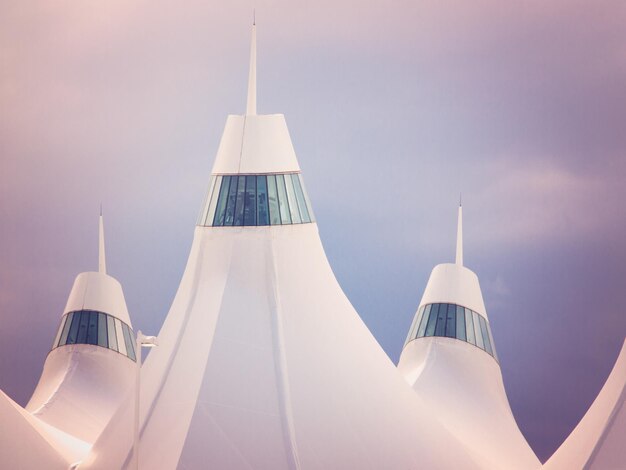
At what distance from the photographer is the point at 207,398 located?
66.6 ft

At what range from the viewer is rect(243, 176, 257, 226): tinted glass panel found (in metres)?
21.5

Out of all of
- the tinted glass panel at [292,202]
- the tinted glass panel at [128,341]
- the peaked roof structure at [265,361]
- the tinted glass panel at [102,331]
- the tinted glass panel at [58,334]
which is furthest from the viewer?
the tinted glass panel at [128,341]

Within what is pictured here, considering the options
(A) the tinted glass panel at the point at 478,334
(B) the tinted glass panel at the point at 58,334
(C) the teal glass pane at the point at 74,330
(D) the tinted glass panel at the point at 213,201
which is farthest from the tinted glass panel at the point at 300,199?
(B) the tinted glass panel at the point at 58,334

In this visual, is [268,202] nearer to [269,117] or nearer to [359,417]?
[269,117]

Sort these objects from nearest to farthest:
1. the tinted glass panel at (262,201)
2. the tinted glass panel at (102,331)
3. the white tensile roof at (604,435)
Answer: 1. the white tensile roof at (604,435)
2. the tinted glass panel at (262,201)
3. the tinted glass panel at (102,331)

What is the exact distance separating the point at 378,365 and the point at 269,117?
4602mm

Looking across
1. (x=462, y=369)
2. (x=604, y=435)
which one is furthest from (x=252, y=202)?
(x=462, y=369)

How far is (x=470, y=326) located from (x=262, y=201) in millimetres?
8589

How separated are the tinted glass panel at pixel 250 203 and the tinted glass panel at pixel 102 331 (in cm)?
846

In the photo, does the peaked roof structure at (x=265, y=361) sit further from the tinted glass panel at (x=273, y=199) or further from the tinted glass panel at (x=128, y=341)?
the tinted glass panel at (x=128, y=341)

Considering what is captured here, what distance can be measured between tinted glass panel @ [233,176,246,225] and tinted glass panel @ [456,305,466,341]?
8.39 meters

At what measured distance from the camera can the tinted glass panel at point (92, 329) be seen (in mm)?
28797

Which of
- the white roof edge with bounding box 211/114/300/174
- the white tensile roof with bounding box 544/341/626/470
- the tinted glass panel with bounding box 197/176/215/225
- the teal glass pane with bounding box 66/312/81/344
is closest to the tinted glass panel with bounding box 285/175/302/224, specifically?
the white roof edge with bounding box 211/114/300/174

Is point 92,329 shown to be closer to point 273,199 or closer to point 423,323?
point 423,323
